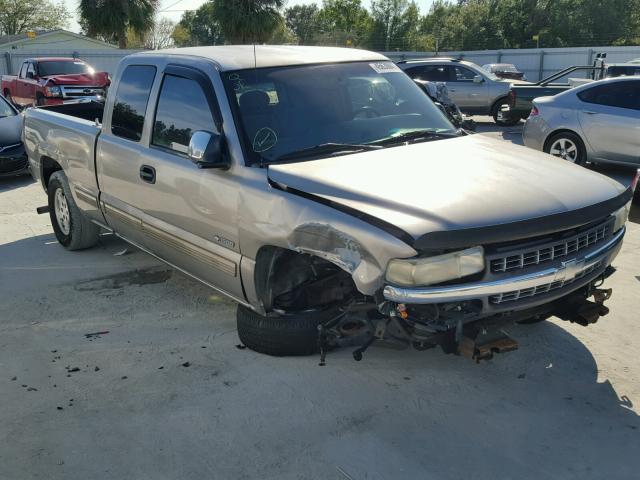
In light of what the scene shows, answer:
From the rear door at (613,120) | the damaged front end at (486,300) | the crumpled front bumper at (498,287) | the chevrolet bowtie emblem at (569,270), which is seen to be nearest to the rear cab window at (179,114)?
the damaged front end at (486,300)

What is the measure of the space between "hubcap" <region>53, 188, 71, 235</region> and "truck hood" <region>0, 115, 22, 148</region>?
4362 mm

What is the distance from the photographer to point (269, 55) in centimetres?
446

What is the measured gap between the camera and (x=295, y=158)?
386cm

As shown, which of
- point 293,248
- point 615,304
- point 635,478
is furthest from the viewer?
point 615,304

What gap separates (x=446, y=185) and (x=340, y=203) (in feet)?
1.85

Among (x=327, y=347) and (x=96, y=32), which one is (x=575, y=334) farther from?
(x=96, y=32)

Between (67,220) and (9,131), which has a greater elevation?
(9,131)

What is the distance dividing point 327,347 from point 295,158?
1.12m

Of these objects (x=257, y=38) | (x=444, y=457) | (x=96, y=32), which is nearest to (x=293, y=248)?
(x=444, y=457)

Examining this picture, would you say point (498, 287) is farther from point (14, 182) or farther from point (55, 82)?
point (55, 82)

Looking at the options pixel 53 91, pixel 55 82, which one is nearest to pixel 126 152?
pixel 53 91

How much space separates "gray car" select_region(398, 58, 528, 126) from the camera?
17531 millimetres

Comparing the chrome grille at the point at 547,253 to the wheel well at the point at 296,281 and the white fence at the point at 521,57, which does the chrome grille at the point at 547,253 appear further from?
the white fence at the point at 521,57

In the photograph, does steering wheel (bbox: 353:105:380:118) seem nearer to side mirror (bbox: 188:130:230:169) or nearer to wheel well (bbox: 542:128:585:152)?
side mirror (bbox: 188:130:230:169)
